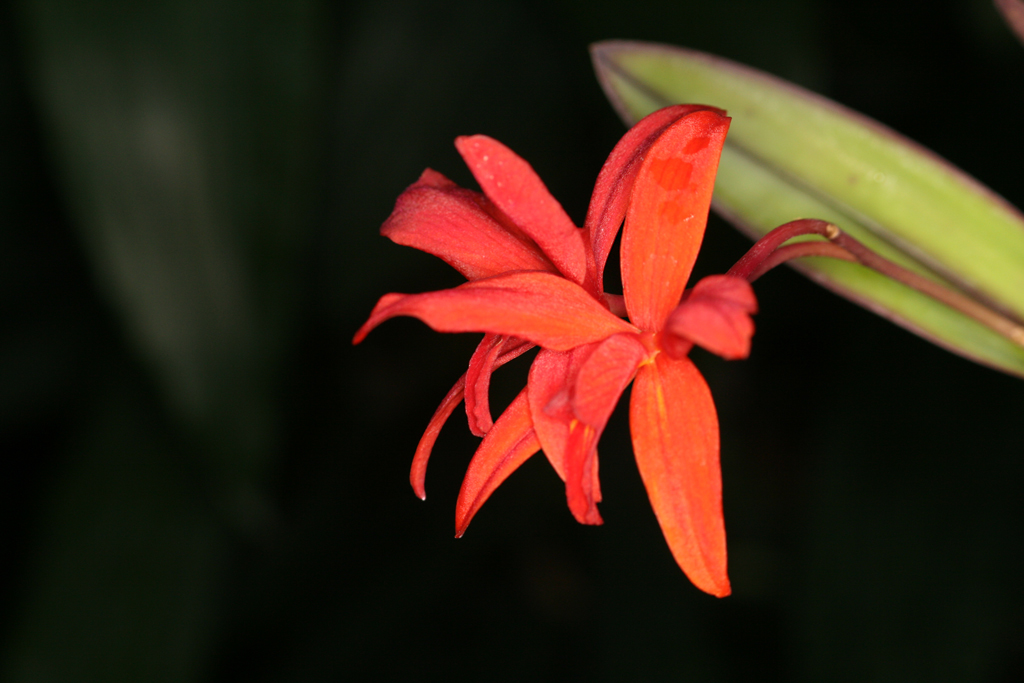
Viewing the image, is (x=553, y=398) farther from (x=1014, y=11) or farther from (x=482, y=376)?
(x=1014, y=11)

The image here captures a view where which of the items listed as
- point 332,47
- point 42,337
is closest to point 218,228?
point 332,47

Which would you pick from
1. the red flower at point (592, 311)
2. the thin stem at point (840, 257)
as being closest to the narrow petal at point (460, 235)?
the red flower at point (592, 311)

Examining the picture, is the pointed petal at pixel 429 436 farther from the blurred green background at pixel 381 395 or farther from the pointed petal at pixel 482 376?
the blurred green background at pixel 381 395

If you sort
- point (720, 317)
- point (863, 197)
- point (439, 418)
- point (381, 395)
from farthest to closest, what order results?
1. point (381, 395)
2. point (863, 197)
3. point (439, 418)
4. point (720, 317)

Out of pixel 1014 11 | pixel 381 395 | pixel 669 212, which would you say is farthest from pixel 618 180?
pixel 381 395

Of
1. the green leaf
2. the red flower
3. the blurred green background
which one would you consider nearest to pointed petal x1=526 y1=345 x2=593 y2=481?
the red flower

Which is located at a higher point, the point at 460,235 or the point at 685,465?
the point at 460,235
